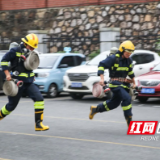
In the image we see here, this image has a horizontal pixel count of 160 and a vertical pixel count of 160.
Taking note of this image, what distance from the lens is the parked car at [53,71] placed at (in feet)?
49.3

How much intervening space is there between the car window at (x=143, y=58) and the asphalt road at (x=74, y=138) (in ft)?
16.6

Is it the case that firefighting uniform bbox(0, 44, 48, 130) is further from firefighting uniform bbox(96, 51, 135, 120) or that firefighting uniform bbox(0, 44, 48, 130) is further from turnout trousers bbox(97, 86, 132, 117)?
turnout trousers bbox(97, 86, 132, 117)

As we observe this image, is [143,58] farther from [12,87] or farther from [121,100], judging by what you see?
[12,87]

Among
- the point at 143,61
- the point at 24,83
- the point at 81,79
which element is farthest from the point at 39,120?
the point at 143,61

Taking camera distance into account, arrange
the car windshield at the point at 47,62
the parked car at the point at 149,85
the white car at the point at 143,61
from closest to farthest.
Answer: the parked car at the point at 149,85 < the car windshield at the point at 47,62 < the white car at the point at 143,61

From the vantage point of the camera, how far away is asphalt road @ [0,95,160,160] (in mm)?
6281

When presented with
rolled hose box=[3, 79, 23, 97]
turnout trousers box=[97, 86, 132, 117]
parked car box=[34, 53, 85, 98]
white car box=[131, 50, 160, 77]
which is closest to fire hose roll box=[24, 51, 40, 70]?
rolled hose box=[3, 79, 23, 97]

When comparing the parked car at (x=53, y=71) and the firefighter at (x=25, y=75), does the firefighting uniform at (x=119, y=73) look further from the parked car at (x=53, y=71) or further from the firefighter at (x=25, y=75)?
the parked car at (x=53, y=71)

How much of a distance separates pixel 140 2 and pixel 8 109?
16598 millimetres

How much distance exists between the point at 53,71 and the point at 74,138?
26.4ft

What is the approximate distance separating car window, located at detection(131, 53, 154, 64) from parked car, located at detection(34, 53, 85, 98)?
6.74ft

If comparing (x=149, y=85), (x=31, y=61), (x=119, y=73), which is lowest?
(x=149, y=85)

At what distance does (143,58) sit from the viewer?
16375mm

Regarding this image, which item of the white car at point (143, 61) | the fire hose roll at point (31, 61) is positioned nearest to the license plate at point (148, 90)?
the white car at point (143, 61)
